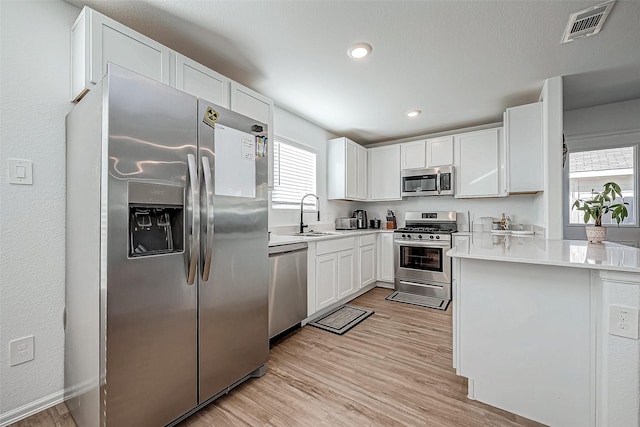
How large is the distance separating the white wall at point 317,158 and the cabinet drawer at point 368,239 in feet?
2.23

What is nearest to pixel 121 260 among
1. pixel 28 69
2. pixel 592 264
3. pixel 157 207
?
pixel 157 207

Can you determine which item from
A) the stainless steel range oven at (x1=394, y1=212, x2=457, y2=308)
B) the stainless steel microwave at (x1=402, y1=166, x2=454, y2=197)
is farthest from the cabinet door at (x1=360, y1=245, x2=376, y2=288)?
the stainless steel microwave at (x1=402, y1=166, x2=454, y2=197)

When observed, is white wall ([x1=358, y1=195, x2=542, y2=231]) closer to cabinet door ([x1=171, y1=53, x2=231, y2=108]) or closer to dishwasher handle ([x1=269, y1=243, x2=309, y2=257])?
dishwasher handle ([x1=269, y1=243, x2=309, y2=257])

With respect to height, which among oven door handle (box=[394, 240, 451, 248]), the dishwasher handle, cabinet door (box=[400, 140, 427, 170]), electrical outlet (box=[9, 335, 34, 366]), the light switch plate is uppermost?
cabinet door (box=[400, 140, 427, 170])

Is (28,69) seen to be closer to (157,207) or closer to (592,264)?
(157,207)

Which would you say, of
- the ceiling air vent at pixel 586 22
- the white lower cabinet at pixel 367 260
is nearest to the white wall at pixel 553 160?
the ceiling air vent at pixel 586 22

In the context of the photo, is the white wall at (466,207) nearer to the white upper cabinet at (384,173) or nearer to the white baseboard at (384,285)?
the white upper cabinet at (384,173)

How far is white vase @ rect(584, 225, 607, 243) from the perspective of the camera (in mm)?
2038

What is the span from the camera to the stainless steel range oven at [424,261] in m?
3.76

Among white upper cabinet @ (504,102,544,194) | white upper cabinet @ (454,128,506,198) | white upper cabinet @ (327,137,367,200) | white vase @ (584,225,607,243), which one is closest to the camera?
white vase @ (584,225,607,243)

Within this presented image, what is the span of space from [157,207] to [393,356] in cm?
205

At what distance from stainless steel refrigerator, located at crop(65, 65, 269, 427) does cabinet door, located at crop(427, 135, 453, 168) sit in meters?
3.25

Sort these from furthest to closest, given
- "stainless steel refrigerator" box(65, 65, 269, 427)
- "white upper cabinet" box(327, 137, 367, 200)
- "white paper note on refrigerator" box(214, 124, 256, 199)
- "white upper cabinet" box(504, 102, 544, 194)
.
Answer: "white upper cabinet" box(327, 137, 367, 200), "white upper cabinet" box(504, 102, 544, 194), "white paper note on refrigerator" box(214, 124, 256, 199), "stainless steel refrigerator" box(65, 65, 269, 427)

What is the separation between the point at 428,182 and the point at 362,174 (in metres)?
1.06
